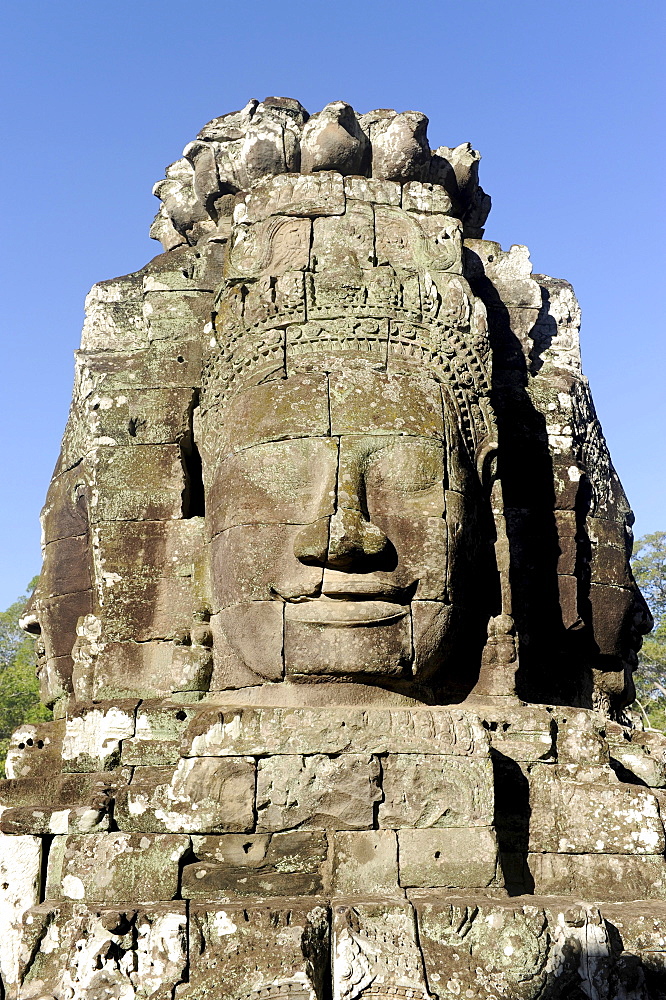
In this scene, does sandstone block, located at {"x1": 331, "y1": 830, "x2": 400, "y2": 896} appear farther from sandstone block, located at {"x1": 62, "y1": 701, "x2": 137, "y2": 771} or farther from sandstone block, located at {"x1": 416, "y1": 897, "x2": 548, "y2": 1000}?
sandstone block, located at {"x1": 62, "y1": 701, "x2": 137, "y2": 771}

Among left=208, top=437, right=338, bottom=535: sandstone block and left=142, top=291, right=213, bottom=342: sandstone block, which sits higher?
left=142, top=291, right=213, bottom=342: sandstone block

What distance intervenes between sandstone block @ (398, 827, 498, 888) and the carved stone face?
35.5 inches

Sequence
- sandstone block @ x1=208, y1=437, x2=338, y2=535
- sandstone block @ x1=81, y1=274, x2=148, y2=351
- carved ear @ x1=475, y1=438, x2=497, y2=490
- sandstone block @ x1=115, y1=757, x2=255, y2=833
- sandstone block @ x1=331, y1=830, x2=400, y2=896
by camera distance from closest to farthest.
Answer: sandstone block @ x1=331, y1=830, x2=400, y2=896, sandstone block @ x1=115, y1=757, x2=255, y2=833, sandstone block @ x1=208, y1=437, x2=338, y2=535, carved ear @ x1=475, y1=438, x2=497, y2=490, sandstone block @ x1=81, y1=274, x2=148, y2=351

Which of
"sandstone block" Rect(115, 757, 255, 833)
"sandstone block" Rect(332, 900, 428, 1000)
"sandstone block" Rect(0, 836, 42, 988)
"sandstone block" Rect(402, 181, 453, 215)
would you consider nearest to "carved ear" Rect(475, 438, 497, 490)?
"sandstone block" Rect(402, 181, 453, 215)

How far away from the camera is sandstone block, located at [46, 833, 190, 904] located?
5.32m

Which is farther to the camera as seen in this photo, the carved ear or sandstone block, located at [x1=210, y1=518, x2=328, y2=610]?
the carved ear

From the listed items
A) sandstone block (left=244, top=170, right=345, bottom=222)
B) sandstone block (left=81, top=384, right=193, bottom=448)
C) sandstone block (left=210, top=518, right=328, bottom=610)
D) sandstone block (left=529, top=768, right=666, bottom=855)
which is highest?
Answer: sandstone block (left=244, top=170, right=345, bottom=222)

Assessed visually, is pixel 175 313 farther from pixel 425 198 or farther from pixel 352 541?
pixel 352 541

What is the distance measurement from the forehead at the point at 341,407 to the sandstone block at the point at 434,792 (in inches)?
76.0

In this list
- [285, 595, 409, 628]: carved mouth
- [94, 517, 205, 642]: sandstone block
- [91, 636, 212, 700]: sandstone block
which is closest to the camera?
[285, 595, 409, 628]: carved mouth

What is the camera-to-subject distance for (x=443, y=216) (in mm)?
7277

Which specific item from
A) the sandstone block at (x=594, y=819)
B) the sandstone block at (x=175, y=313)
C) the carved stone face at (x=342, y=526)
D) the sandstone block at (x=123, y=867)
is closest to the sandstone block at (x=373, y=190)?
the sandstone block at (x=175, y=313)

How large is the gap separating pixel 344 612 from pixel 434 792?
107 centimetres

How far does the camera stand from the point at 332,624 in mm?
5848
